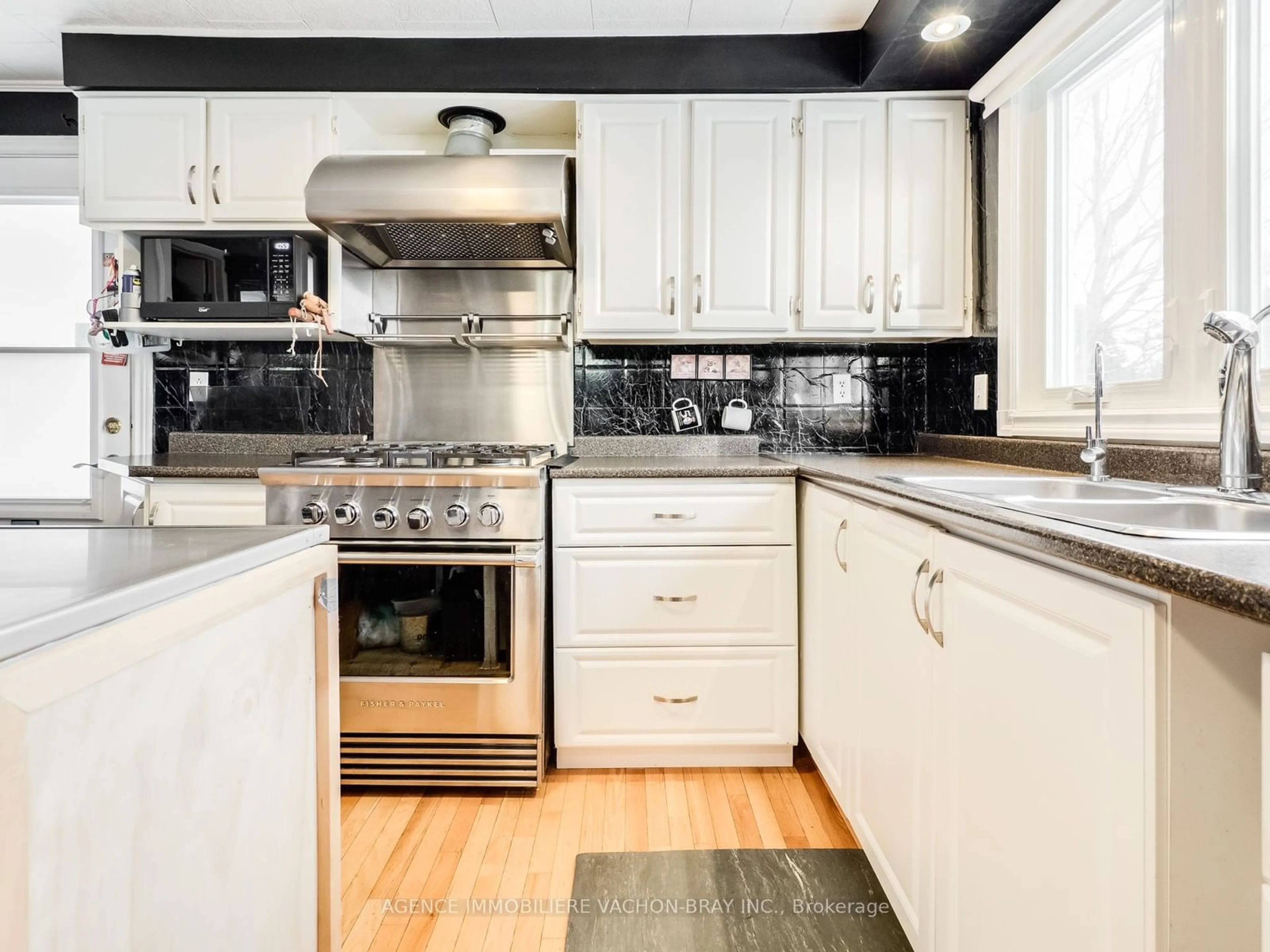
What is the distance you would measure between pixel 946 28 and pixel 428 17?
159 cm

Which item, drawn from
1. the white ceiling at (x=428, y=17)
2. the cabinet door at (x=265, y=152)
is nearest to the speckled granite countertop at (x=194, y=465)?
the cabinet door at (x=265, y=152)

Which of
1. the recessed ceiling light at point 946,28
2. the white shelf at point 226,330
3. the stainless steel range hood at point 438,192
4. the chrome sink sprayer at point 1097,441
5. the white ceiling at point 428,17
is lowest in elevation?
the chrome sink sprayer at point 1097,441

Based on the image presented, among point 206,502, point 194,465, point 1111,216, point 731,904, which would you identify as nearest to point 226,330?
point 194,465

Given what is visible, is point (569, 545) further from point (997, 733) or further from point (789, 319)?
point (997, 733)

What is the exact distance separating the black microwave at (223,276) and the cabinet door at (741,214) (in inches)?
54.5

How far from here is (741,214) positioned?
2.30m

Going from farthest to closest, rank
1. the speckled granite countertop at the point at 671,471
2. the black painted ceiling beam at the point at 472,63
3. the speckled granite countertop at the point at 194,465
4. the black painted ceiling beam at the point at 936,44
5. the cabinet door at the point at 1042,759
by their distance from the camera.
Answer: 1. the black painted ceiling beam at the point at 472,63
2. the speckled granite countertop at the point at 194,465
3. the speckled granite countertop at the point at 671,471
4. the black painted ceiling beam at the point at 936,44
5. the cabinet door at the point at 1042,759

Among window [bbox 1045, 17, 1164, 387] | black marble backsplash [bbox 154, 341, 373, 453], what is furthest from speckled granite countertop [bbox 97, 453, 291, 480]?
window [bbox 1045, 17, 1164, 387]

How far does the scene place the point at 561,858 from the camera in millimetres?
1607

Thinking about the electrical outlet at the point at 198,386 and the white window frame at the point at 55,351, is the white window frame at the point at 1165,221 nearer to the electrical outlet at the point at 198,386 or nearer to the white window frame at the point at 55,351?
the electrical outlet at the point at 198,386

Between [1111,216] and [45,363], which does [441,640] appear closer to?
[45,363]

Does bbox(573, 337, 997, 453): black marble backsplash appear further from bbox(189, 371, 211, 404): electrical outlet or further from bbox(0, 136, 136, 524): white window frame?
bbox(0, 136, 136, 524): white window frame

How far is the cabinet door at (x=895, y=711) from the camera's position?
3.65 feet

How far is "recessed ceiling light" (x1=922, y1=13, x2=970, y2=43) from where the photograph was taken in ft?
6.16
